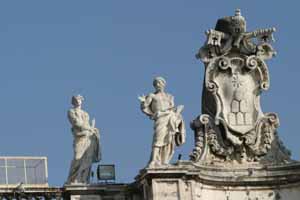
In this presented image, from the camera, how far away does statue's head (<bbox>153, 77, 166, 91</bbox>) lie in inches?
1774

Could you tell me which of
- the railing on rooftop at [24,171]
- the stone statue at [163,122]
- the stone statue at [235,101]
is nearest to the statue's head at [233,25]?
the stone statue at [235,101]

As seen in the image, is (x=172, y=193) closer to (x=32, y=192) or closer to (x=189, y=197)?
(x=189, y=197)

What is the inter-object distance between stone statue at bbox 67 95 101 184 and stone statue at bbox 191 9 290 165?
258 cm

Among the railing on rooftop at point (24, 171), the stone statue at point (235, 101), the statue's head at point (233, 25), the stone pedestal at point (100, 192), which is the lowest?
the stone pedestal at point (100, 192)

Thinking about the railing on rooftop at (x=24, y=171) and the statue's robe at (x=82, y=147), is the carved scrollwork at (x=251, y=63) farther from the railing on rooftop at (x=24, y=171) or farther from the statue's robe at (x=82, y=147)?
the railing on rooftop at (x=24, y=171)

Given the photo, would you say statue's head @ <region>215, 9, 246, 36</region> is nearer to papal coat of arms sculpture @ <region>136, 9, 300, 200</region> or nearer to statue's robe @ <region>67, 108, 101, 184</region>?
papal coat of arms sculpture @ <region>136, 9, 300, 200</region>

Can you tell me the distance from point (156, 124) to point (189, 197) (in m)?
2.11

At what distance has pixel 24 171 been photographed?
148 feet

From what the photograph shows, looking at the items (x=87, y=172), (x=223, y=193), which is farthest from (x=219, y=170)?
(x=87, y=172)

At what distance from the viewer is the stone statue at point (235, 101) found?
45.4 m

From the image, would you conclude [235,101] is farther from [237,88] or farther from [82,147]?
[82,147]

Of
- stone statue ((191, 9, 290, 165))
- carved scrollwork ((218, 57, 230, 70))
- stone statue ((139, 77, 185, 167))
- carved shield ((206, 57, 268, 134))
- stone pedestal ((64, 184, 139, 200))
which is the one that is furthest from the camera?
carved scrollwork ((218, 57, 230, 70))

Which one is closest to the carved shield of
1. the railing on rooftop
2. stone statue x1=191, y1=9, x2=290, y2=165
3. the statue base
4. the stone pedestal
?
stone statue x1=191, y1=9, x2=290, y2=165

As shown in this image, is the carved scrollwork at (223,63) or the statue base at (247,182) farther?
the carved scrollwork at (223,63)
